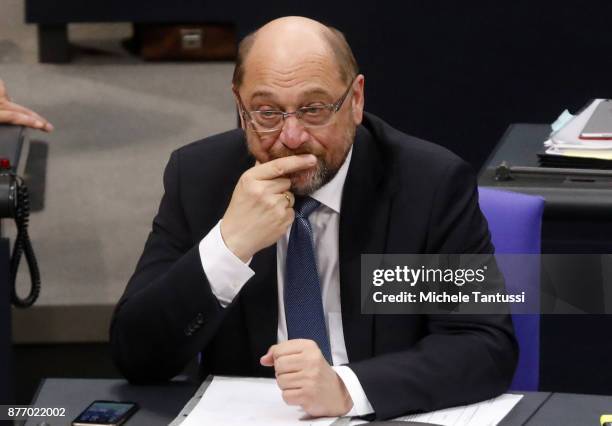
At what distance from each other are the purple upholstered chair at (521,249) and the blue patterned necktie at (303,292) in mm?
380

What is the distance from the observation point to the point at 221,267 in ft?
6.91

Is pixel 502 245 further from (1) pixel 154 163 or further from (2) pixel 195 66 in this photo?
(2) pixel 195 66

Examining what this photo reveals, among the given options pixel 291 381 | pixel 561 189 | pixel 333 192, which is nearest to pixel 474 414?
pixel 291 381

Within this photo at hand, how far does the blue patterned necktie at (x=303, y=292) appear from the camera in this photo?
2.23 meters

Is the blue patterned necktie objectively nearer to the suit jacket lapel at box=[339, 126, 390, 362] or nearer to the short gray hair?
the suit jacket lapel at box=[339, 126, 390, 362]

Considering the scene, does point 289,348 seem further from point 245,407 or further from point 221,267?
point 221,267

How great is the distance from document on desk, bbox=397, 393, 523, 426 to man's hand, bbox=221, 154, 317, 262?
39 centimetres

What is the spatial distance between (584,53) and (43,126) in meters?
1.90

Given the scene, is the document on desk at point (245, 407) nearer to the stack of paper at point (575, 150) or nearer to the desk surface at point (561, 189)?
the desk surface at point (561, 189)

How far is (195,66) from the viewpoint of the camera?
20.8 feet

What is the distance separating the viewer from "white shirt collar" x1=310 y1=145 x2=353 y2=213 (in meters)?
2.27

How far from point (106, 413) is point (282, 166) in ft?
1.68

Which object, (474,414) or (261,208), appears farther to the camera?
(261,208)

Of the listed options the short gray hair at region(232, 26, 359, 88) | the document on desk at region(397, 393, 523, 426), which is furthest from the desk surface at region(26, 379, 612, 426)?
the short gray hair at region(232, 26, 359, 88)
